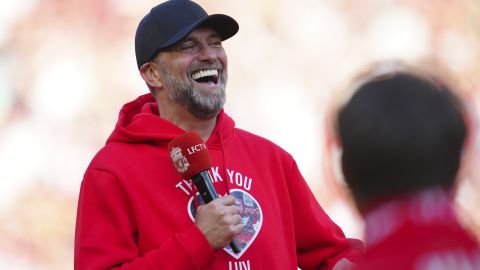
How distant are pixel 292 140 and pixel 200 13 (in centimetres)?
173

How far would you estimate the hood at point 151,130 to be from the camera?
8.23ft

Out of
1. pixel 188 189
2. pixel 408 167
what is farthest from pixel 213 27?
pixel 408 167

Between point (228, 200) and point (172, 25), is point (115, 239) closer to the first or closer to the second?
point (228, 200)

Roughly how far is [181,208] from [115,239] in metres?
0.19

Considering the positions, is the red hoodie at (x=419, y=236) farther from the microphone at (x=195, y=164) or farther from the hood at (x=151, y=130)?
the hood at (x=151, y=130)

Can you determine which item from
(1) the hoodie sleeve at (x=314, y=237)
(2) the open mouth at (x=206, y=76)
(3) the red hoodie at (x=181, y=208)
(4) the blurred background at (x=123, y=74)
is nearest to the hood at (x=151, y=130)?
(3) the red hoodie at (x=181, y=208)

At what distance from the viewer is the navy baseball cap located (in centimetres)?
260

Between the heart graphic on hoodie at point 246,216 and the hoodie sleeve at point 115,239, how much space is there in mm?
112

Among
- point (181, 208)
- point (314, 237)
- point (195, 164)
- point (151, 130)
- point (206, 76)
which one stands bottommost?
point (314, 237)

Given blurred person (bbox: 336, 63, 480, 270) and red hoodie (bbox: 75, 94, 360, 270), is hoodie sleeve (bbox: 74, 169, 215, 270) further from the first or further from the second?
blurred person (bbox: 336, 63, 480, 270)

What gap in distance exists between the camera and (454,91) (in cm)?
132

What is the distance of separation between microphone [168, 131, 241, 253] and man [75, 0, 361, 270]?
0.04 metres

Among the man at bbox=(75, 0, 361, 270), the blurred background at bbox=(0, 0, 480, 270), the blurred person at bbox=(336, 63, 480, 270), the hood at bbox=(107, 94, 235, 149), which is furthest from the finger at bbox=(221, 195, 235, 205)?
the blurred background at bbox=(0, 0, 480, 270)

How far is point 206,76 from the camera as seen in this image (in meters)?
2.62
